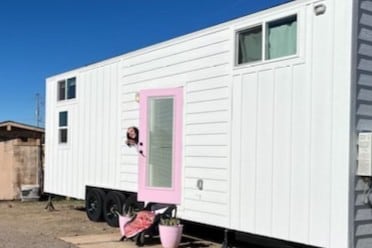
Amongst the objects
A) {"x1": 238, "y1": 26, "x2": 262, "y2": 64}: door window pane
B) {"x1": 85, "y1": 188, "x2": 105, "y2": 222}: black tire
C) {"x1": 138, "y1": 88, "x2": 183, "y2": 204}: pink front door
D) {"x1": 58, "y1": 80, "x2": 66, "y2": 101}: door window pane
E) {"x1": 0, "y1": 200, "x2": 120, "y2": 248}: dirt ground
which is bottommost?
{"x1": 0, "y1": 200, "x2": 120, "y2": 248}: dirt ground

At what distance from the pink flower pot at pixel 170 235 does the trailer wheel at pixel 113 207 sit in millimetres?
2257

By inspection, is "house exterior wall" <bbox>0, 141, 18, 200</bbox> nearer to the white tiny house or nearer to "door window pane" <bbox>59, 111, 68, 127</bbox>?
"door window pane" <bbox>59, 111, 68, 127</bbox>

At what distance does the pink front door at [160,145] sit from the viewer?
8.88 m

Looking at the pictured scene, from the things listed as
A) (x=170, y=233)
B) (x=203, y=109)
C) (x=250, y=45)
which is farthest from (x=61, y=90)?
(x=250, y=45)

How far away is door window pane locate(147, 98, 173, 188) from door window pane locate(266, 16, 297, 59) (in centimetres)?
234

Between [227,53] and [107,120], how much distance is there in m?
3.90

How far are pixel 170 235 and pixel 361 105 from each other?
347cm

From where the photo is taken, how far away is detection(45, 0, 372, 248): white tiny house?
20.4 ft

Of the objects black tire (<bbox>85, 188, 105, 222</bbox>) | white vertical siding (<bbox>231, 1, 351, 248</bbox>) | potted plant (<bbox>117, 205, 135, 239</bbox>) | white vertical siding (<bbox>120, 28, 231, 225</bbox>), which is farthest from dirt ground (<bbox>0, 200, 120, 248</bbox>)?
white vertical siding (<bbox>231, 1, 351, 248</bbox>)

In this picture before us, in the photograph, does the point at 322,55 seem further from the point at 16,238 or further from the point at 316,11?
the point at 16,238

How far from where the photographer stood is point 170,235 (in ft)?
27.1

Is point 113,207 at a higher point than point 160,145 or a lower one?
lower

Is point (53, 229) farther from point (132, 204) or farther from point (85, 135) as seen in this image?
point (85, 135)

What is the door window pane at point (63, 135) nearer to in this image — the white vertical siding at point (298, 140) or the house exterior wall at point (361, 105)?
the white vertical siding at point (298, 140)
